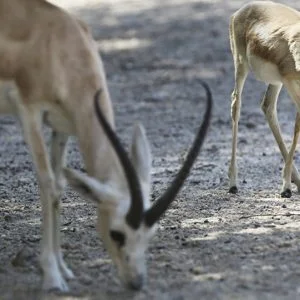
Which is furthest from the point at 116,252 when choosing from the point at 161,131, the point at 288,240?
the point at 161,131

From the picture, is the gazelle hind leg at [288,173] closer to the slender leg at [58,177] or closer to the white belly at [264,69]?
the white belly at [264,69]

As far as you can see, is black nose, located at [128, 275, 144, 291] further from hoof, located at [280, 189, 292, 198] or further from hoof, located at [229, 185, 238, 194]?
hoof, located at [229, 185, 238, 194]

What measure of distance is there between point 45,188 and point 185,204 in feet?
8.39

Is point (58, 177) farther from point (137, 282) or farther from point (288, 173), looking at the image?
point (288, 173)

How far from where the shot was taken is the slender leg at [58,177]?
6.88m

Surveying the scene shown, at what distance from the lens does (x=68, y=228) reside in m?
8.28

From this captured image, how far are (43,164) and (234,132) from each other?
11.4 feet

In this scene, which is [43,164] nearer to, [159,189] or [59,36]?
[59,36]

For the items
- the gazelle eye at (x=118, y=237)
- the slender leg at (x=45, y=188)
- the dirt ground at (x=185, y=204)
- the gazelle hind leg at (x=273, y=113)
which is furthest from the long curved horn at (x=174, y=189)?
the gazelle hind leg at (x=273, y=113)

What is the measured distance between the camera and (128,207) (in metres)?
6.30

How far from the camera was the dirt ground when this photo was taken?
6.66 metres

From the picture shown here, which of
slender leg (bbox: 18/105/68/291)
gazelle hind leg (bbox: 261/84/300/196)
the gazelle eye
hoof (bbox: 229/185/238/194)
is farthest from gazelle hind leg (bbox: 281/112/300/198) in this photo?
the gazelle eye

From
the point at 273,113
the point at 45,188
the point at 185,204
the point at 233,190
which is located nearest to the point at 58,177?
the point at 45,188

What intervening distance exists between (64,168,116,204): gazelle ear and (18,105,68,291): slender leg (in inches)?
15.4
